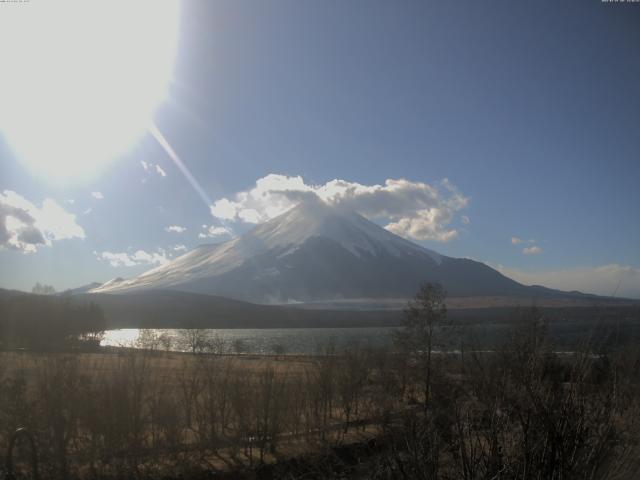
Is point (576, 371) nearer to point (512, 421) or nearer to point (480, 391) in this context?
point (512, 421)

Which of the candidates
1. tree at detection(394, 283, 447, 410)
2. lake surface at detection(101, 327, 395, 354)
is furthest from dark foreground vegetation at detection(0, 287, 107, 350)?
tree at detection(394, 283, 447, 410)

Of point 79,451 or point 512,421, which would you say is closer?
point 512,421

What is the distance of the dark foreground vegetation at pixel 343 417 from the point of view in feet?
13.2

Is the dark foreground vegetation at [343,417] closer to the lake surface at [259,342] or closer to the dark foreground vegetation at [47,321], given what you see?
the lake surface at [259,342]

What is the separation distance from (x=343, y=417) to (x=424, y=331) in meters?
9.15

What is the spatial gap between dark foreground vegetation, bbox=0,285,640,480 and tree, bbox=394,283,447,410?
45cm

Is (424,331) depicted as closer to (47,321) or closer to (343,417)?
(343,417)

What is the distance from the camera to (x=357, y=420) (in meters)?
25.6

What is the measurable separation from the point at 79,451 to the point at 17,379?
12.0ft

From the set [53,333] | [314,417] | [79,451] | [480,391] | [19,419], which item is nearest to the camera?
[480,391]

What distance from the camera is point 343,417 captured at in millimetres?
28016

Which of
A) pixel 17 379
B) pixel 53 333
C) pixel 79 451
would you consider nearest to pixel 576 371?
pixel 17 379

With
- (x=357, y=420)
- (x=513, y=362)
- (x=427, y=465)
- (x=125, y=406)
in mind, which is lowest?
(x=357, y=420)

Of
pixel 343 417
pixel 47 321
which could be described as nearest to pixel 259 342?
pixel 47 321
